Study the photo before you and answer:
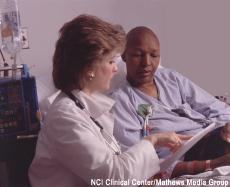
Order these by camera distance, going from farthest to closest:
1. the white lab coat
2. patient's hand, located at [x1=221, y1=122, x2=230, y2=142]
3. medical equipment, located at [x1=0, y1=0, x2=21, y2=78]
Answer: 1. medical equipment, located at [x1=0, y1=0, x2=21, y2=78]
2. patient's hand, located at [x1=221, y1=122, x2=230, y2=142]
3. the white lab coat

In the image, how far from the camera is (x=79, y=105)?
1286 millimetres

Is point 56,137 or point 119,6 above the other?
point 119,6

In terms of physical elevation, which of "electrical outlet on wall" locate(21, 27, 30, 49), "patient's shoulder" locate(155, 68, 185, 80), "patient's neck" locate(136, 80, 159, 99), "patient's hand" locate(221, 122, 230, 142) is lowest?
"patient's hand" locate(221, 122, 230, 142)

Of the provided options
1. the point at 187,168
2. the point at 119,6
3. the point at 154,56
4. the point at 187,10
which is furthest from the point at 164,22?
the point at 187,168

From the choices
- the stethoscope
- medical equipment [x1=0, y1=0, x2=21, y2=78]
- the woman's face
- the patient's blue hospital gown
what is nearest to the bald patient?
the patient's blue hospital gown

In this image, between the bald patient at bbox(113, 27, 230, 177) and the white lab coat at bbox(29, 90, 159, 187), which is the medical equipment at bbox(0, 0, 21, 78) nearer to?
the bald patient at bbox(113, 27, 230, 177)

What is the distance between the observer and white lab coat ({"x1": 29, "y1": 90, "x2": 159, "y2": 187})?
1160mm

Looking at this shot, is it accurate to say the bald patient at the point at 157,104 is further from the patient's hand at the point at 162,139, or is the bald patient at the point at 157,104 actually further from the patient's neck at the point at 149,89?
the patient's hand at the point at 162,139

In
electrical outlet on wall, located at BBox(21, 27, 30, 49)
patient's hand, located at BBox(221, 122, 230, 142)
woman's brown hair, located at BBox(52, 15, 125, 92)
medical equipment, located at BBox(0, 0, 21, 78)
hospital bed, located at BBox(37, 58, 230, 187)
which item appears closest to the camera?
woman's brown hair, located at BBox(52, 15, 125, 92)

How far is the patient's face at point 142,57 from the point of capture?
2014mm

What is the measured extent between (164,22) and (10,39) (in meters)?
1.29

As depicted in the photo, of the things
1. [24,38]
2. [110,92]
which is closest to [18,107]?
[110,92]

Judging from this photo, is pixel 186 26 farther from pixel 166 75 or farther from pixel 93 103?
pixel 93 103

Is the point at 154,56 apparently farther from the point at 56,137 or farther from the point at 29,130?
the point at 56,137
